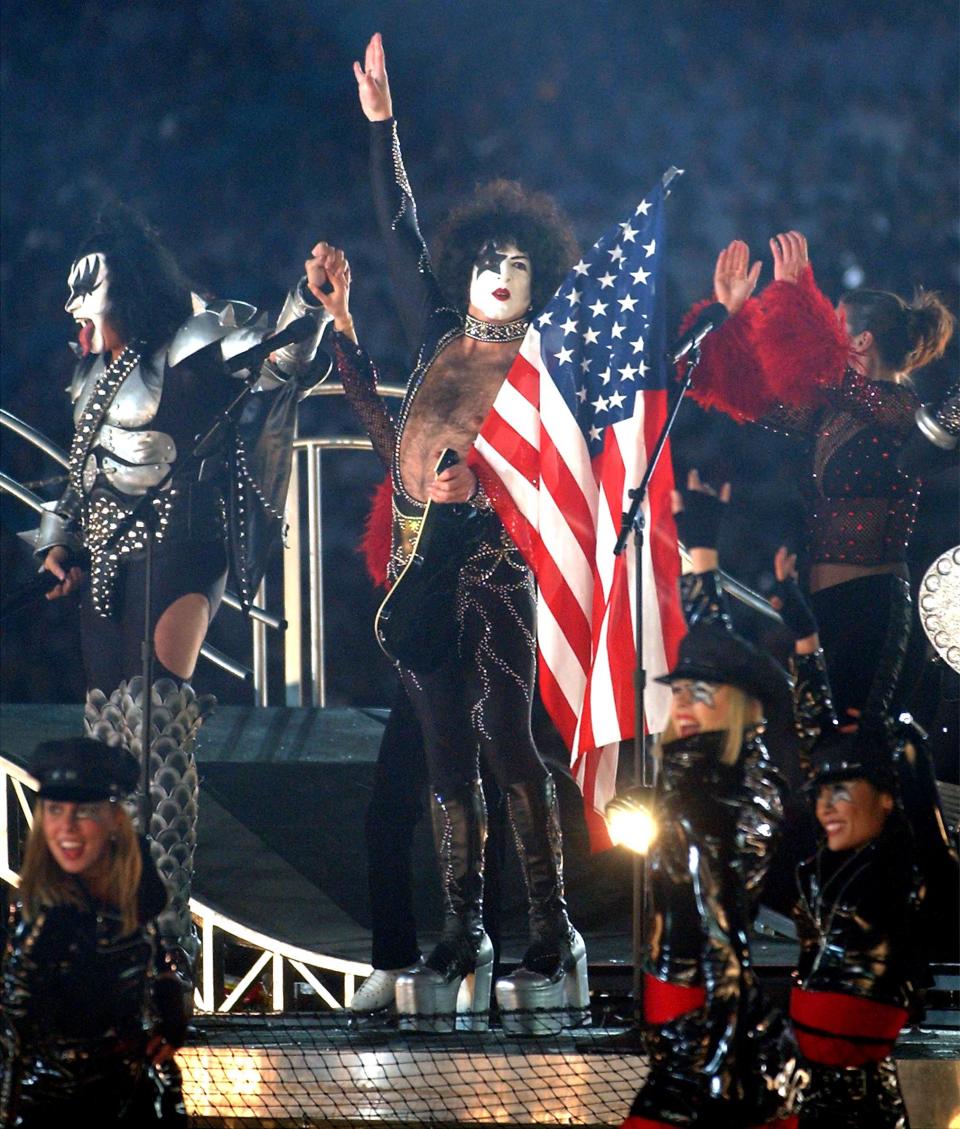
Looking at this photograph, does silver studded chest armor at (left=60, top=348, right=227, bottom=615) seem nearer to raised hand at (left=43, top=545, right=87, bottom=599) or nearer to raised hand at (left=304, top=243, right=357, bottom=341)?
raised hand at (left=43, top=545, right=87, bottom=599)

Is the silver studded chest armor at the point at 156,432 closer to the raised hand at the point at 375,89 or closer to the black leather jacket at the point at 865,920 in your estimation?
the raised hand at the point at 375,89

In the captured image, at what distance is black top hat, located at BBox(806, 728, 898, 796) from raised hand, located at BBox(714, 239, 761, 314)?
164 cm

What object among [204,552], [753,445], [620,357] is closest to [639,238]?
[620,357]

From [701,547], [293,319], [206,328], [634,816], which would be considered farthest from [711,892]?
[206,328]

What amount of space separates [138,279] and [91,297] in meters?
0.16

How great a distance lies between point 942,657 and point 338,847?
83.5 inches

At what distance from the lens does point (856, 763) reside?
4082 mm

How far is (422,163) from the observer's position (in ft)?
21.3

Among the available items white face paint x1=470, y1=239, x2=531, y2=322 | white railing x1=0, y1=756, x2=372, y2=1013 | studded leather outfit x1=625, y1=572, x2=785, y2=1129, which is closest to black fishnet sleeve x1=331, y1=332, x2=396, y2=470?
white face paint x1=470, y1=239, x2=531, y2=322

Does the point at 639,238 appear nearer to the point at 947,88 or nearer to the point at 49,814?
the point at 947,88

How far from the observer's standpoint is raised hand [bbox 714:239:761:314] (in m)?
5.28

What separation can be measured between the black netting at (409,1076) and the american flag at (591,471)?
70 cm

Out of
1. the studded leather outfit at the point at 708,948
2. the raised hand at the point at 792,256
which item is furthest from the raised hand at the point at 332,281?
the studded leather outfit at the point at 708,948

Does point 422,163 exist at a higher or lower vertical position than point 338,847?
higher
